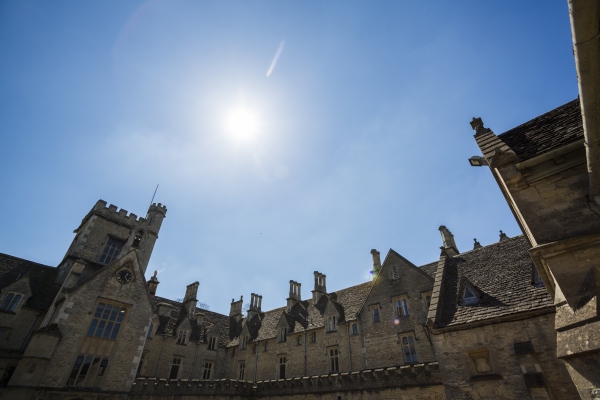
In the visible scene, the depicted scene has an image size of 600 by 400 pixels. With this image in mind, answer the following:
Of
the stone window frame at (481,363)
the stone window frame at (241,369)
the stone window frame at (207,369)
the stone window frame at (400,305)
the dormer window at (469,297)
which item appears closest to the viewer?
the stone window frame at (481,363)

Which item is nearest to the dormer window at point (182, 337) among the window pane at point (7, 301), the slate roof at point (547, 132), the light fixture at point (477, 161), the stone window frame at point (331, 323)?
the window pane at point (7, 301)

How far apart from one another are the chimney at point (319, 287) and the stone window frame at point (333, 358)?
692cm

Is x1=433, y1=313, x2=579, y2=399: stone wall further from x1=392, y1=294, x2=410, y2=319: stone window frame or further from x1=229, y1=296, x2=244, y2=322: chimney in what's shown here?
x1=229, y1=296, x2=244, y2=322: chimney

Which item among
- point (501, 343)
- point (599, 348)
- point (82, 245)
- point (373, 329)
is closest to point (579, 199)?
point (599, 348)

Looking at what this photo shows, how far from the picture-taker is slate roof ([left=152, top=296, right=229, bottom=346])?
30334 mm

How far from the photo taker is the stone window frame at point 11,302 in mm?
20094

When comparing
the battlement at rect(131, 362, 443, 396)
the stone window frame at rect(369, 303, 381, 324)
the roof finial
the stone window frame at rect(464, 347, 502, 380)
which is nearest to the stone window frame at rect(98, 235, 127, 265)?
the battlement at rect(131, 362, 443, 396)

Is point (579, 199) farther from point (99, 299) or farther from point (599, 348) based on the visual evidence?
point (99, 299)

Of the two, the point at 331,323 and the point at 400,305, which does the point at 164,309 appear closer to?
the point at 331,323

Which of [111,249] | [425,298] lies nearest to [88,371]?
[111,249]

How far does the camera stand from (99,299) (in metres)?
21.7

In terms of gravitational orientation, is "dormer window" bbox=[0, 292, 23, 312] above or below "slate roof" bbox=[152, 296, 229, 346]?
below

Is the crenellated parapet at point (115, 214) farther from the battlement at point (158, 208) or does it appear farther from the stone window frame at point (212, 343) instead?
the stone window frame at point (212, 343)

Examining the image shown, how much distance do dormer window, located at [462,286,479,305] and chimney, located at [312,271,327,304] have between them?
65.1 ft
